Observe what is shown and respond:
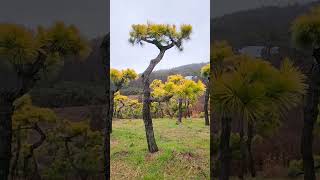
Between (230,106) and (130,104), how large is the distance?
6.92 feet

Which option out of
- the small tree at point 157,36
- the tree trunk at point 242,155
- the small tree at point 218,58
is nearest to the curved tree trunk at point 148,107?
the small tree at point 157,36

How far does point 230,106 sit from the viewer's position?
374 centimetres

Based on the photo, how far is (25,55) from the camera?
3490 millimetres

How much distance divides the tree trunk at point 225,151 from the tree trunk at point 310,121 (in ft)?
2.19

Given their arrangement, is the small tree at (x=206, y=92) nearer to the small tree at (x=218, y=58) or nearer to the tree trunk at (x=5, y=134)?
the small tree at (x=218, y=58)

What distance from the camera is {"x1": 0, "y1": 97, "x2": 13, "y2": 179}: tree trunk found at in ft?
11.4

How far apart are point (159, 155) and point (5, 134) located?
7.51ft

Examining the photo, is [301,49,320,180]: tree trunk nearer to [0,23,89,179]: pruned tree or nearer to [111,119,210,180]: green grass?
[111,119,210,180]: green grass

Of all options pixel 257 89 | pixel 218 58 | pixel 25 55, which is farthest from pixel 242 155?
pixel 25 55

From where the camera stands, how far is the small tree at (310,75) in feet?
11.8

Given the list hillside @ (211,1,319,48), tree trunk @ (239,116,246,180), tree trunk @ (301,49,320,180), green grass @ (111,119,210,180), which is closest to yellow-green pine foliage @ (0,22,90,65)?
hillside @ (211,1,319,48)

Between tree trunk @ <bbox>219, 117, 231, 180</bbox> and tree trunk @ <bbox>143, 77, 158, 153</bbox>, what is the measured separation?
1.59m

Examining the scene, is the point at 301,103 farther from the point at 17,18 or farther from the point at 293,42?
the point at 17,18

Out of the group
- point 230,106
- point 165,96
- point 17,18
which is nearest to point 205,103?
point 165,96
